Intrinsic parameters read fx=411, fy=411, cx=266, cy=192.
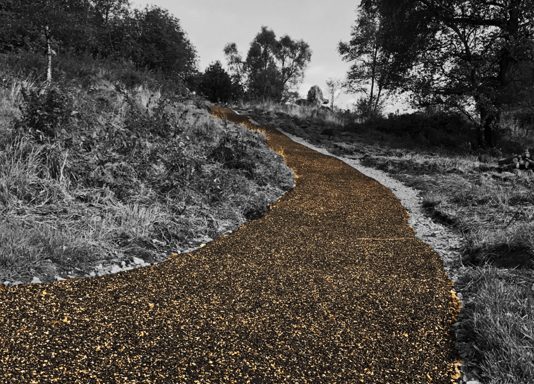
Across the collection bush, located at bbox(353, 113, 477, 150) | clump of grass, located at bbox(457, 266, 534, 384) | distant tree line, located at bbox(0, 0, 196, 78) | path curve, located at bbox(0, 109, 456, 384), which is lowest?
path curve, located at bbox(0, 109, 456, 384)

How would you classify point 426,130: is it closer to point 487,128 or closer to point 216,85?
point 487,128

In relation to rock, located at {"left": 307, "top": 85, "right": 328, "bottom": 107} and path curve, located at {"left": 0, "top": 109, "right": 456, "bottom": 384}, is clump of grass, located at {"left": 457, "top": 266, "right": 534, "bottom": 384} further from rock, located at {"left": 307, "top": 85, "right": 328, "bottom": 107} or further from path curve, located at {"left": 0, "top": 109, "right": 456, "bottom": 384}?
rock, located at {"left": 307, "top": 85, "right": 328, "bottom": 107}

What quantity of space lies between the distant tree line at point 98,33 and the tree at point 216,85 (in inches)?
180

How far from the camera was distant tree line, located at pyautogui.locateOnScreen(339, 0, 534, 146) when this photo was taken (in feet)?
42.5

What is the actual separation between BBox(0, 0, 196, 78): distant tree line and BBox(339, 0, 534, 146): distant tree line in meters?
9.43

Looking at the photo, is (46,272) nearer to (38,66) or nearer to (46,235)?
(46,235)

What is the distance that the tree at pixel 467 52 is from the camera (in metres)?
12.9

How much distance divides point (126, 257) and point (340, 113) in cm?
2048

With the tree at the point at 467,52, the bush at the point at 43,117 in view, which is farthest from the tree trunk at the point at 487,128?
the bush at the point at 43,117

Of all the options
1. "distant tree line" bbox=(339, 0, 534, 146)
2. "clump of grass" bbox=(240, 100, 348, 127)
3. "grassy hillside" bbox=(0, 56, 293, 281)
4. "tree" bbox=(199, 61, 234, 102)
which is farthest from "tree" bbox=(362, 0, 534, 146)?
"tree" bbox=(199, 61, 234, 102)

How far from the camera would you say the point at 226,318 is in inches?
107

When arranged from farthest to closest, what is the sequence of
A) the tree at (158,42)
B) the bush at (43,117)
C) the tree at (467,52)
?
the tree at (158,42) < the tree at (467,52) < the bush at (43,117)

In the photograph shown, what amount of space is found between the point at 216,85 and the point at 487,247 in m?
27.9

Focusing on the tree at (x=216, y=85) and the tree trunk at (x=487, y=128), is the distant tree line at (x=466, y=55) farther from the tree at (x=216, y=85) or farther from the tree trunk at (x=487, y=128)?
the tree at (x=216, y=85)
